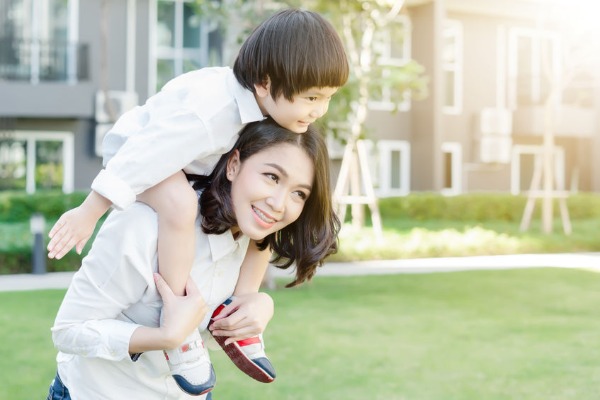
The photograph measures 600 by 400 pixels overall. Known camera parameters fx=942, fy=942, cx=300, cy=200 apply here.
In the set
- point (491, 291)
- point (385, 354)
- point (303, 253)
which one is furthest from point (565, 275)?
point (303, 253)

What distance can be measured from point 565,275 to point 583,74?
14.4 meters

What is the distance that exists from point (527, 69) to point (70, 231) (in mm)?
23458

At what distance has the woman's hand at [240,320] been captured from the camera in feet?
6.26

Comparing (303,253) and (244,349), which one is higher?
(303,253)

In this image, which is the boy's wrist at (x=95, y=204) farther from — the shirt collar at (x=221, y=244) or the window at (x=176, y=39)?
the window at (x=176, y=39)

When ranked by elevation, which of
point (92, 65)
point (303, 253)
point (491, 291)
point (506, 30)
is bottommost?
point (491, 291)

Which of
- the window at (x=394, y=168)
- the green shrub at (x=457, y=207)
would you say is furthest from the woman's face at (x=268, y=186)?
the window at (x=394, y=168)

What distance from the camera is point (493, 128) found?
22.3 metres

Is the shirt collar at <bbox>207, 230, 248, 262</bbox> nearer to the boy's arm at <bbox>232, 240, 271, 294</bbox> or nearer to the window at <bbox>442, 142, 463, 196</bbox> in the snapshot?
the boy's arm at <bbox>232, 240, 271, 294</bbox>

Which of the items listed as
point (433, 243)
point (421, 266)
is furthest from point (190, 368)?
point (433, 243)

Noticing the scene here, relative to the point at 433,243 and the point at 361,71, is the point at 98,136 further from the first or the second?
the point at 361,71

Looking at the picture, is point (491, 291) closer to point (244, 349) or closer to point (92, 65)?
point (244, 349)

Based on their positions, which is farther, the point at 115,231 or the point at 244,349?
the point at 244,349

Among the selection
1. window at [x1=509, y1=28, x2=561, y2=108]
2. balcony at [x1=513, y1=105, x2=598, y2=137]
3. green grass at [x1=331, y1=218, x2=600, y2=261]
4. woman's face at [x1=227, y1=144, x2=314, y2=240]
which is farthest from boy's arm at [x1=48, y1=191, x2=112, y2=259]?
window at [x1=509, y1=28, x2=561, y2=108]
